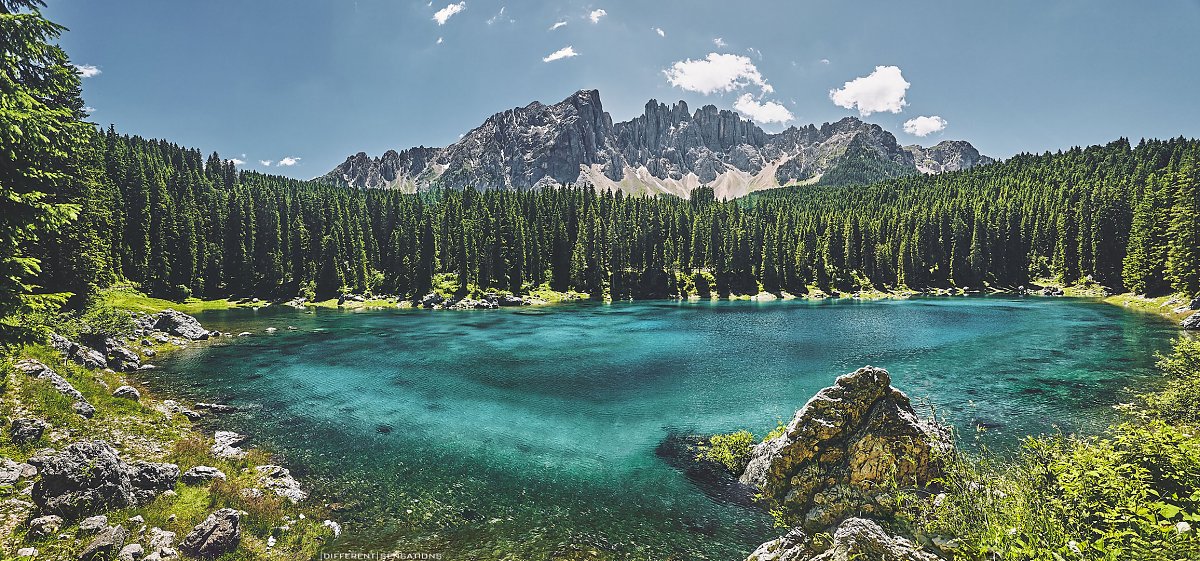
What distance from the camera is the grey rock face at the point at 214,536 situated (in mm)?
13602

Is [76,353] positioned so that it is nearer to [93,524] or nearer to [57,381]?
[57,381]

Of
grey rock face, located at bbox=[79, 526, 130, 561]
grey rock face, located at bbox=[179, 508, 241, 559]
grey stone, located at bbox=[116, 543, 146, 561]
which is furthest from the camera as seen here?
grey rock face, located at bbox=[179, 508, 241, 559]

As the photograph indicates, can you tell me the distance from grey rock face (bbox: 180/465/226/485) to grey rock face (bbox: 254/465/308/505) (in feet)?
4.73

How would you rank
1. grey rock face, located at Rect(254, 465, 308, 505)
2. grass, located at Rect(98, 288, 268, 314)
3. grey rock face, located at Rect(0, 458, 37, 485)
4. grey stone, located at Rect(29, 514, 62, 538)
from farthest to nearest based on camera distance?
grass, located at Rect(98, 288, 268, 314)
grey rock face, located at Rect(254, 465, 308, 505)
grey rock face, located at Rect(0, 458, 37, 485)
grey stone, located at Rect(29, 514, 62, 538)

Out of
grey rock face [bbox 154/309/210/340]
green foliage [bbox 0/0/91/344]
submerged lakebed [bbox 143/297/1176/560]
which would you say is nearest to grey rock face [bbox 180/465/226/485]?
submerged lakebed [bbox 143/297/1176/560]

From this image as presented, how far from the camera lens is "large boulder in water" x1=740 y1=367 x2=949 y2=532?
680 inches

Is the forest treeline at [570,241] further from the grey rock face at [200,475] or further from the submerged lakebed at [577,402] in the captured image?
the grey rock face at [200,475]

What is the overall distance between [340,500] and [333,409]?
14.2 meters

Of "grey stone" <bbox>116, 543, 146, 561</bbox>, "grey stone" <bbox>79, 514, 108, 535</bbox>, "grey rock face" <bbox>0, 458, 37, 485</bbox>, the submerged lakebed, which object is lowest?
the submerged lakebed

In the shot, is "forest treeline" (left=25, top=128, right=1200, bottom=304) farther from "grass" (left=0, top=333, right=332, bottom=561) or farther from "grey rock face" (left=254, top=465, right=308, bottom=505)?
"grey rock face" (left=254, top=465, right=308, bottom=505)

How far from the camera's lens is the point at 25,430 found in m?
17.7

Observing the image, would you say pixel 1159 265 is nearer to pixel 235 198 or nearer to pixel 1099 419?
pixel 1099 419

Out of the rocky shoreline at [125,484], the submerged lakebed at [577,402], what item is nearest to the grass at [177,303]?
the submerged lakebed at [577,402]

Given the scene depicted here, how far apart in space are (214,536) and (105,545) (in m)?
2.29
